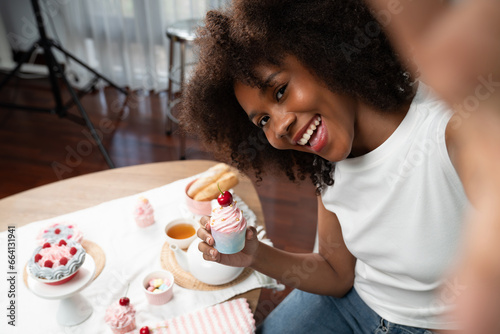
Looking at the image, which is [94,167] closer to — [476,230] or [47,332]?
[47,332]

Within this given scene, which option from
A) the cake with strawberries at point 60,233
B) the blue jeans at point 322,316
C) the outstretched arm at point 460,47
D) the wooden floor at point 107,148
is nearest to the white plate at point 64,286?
the cake with strawberries at point 60,233

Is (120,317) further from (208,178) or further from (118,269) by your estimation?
(208,178)

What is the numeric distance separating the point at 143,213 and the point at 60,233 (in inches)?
8.9

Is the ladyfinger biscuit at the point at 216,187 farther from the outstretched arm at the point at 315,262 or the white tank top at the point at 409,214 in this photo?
the white tank top at the point at 409,214

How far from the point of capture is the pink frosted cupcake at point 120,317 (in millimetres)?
917

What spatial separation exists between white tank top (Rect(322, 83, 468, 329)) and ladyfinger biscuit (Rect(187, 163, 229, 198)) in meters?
0.43

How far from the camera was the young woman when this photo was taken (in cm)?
83

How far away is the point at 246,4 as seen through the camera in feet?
2.83

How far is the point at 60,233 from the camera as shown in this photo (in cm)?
113

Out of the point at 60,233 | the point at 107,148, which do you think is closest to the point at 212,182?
the point at 60,233

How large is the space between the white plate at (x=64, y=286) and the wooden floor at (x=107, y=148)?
103 cm

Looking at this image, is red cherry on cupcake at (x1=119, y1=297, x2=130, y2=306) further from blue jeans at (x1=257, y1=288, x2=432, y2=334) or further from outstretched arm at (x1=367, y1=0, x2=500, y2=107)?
outstretched arm at (x1=367, y1=0, x2=500, y2=107)

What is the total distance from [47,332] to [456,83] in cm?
97

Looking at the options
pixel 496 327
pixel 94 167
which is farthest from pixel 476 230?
pixel 94 167
